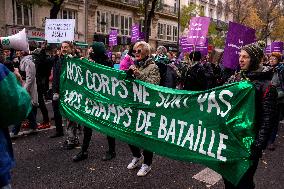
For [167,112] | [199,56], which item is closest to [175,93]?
[167,112]

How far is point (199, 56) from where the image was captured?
22.6ft

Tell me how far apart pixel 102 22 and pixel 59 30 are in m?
23.0

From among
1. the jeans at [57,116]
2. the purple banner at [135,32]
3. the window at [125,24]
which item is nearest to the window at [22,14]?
the window at [125,24]

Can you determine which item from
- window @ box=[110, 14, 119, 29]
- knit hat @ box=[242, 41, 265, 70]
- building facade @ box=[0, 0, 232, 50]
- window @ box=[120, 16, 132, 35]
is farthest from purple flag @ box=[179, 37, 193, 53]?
window @ box=[120, 16, 132, 35]

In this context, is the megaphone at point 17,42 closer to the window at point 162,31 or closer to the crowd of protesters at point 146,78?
the crowd of protesters at point 146,78

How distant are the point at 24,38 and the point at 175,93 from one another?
72.8 inches

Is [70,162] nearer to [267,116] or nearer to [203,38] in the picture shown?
[267,116]

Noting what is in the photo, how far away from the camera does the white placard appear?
8.62m

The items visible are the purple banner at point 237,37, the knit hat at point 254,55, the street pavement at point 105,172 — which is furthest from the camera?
the purple banner at point 237,37

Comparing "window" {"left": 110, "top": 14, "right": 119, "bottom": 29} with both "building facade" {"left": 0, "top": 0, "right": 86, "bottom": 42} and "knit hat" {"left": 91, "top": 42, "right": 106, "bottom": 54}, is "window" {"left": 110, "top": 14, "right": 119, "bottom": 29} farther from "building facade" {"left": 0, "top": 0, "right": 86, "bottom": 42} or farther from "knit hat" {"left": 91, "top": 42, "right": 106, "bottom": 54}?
"knit hat" {"left": 91, "top": 42, "right": 106, "bottom": 54}

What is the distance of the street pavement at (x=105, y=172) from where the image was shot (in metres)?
4.31

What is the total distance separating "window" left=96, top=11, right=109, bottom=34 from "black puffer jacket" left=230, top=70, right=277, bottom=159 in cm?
2922

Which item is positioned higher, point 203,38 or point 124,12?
point 124,12

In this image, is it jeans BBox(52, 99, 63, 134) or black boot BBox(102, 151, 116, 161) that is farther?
jeans BBox(52, 99, 63, 134)
